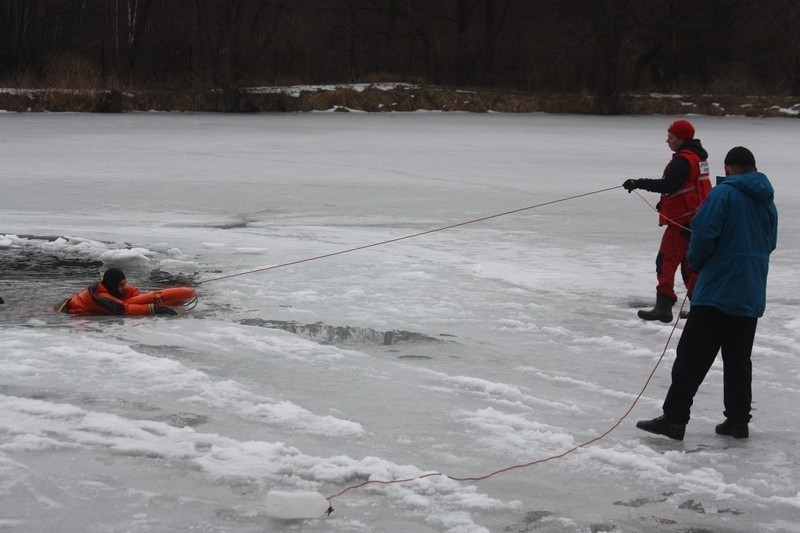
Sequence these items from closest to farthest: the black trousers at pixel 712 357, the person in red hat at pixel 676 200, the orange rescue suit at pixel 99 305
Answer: the black trousers at pixel 712 357, the orange rescue suit at pixel 99 305, the person in red hat at pixel 676 200

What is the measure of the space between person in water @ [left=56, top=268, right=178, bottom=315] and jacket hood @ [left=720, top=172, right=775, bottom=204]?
424 cm

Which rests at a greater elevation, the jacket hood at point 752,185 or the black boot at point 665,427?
the jacket hood at point 752,185

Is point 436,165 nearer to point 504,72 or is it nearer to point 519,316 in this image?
point 519,316

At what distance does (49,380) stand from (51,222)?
5.96 meters

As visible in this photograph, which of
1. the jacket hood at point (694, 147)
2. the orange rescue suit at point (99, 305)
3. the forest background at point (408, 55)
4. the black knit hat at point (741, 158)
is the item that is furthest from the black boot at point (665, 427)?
the forest background at point (408, 55)

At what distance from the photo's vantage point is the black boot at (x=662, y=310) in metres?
7.52

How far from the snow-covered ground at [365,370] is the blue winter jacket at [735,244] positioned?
77cm

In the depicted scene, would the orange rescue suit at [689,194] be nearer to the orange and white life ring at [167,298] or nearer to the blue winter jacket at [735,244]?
the blue winter jacket at [735,244]

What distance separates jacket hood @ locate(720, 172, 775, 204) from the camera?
5.03 meters

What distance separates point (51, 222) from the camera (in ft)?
36.8

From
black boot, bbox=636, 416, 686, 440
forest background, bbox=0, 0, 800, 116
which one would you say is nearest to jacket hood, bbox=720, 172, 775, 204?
black boot, bbox=636, 416, 686, 440

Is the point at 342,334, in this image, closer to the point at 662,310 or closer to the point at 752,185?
the point at 662,310

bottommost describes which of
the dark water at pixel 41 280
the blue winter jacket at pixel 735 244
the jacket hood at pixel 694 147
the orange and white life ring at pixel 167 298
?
the dark water at pixel 41 280

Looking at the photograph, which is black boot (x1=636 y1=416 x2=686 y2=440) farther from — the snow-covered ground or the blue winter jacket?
the blue winter jacket
